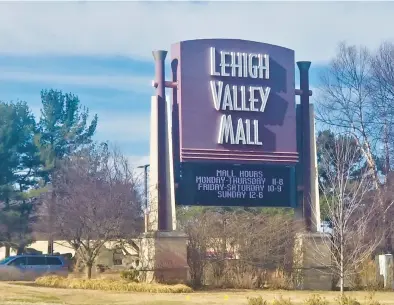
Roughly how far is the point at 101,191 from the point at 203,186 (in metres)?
9.63

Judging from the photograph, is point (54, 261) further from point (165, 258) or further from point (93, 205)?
point (165, 258)

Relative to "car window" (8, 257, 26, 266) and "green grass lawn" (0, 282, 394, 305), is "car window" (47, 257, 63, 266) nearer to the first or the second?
"car window" (8, 257, 26, 266)

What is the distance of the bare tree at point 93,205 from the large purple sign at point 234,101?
5569 millimetres

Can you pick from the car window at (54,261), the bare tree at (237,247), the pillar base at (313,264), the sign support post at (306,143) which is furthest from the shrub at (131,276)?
the car window at (54,261)

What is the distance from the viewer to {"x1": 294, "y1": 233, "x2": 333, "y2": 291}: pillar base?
34.5 meters

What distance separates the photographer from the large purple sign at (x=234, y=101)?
32.8m

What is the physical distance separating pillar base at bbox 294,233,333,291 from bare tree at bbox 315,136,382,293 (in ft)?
0.62

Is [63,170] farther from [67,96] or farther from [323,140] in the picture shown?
[323,140]

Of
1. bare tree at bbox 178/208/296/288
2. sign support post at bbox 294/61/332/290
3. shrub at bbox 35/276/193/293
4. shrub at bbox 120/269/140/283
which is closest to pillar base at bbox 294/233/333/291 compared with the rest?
sign support post at bbox 294/61/332/290

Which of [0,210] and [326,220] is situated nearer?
[326,220]

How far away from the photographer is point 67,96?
204ft

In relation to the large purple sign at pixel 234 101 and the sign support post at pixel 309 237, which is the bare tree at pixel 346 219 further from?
the large purple sign at pixel 234 101

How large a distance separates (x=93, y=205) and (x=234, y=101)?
27.3 feet

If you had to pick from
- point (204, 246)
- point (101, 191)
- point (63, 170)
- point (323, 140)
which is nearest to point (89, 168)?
point (63, 170)
